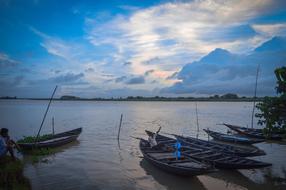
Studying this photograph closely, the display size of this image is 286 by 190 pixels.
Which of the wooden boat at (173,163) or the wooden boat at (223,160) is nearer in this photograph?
the wooden boat at (173,163)

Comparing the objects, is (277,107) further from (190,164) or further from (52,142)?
(52,142)

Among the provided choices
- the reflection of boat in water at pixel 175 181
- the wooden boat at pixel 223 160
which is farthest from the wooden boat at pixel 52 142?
the wooden boat at pixel 223 160

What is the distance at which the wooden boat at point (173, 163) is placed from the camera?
10.8 meters

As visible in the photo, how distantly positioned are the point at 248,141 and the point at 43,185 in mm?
15766

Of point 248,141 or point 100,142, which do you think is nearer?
point 248,141

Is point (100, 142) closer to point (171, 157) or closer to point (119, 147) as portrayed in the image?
point (119, 147)

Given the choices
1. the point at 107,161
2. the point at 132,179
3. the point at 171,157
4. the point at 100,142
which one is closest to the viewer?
the point at 132,179

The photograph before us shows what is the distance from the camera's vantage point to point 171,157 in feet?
43.4

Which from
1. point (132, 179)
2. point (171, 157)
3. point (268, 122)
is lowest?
point (132, 179)

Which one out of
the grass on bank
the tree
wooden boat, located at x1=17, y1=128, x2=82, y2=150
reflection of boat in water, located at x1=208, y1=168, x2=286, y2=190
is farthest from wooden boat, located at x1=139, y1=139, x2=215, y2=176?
wooden boat, located at x1=17, y1=128, x2=82, y2=150

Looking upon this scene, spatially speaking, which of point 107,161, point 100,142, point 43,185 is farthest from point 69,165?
point 100,142

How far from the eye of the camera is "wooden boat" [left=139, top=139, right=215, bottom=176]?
1079 centimetres

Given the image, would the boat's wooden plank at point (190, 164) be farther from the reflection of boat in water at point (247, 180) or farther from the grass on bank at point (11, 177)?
the grass on bank at point (11, 177)

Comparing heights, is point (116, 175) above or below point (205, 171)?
below
